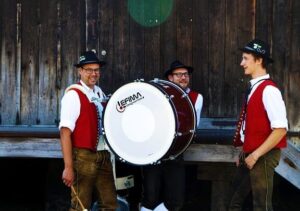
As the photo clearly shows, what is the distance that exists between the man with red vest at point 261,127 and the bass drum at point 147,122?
0.56 metres

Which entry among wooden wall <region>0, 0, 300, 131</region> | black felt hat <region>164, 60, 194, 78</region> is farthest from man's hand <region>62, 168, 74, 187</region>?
wooden wall <region>0, 0, 300, 131</region>

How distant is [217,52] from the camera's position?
20.2 feet

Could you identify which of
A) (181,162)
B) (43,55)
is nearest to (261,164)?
(181,162)

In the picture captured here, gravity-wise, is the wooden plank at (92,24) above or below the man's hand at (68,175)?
above

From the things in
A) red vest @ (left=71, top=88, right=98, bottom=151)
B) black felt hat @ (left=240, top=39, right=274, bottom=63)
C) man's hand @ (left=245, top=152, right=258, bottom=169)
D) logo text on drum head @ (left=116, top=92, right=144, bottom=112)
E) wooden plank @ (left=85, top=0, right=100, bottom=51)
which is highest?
wooden plank @ (left=85, top=0, right=100, bottom=51)

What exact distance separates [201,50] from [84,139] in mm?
1989

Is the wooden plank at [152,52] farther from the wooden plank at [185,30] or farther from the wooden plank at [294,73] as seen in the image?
the wooden plank at [294,73]

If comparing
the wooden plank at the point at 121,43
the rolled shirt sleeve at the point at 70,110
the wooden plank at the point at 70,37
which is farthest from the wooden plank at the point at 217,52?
the rolled shirt sleeve at the point at 70,110

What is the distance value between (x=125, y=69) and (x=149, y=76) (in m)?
0.29

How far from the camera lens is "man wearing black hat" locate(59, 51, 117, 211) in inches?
188

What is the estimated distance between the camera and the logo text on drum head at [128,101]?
15.8ft

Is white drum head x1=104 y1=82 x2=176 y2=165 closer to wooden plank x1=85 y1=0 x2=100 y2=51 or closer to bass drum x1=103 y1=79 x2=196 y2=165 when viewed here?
bass drum x1=103 y1=79 x2=196 y2=165

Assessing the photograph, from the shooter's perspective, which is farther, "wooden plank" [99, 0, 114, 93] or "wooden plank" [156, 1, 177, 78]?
"wooden plank" [99, 0, 114, 93]

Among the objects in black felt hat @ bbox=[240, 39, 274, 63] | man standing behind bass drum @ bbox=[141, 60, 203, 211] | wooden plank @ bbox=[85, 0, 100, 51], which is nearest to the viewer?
black felt hat @ bbox=[240, 39, 274, 63]
